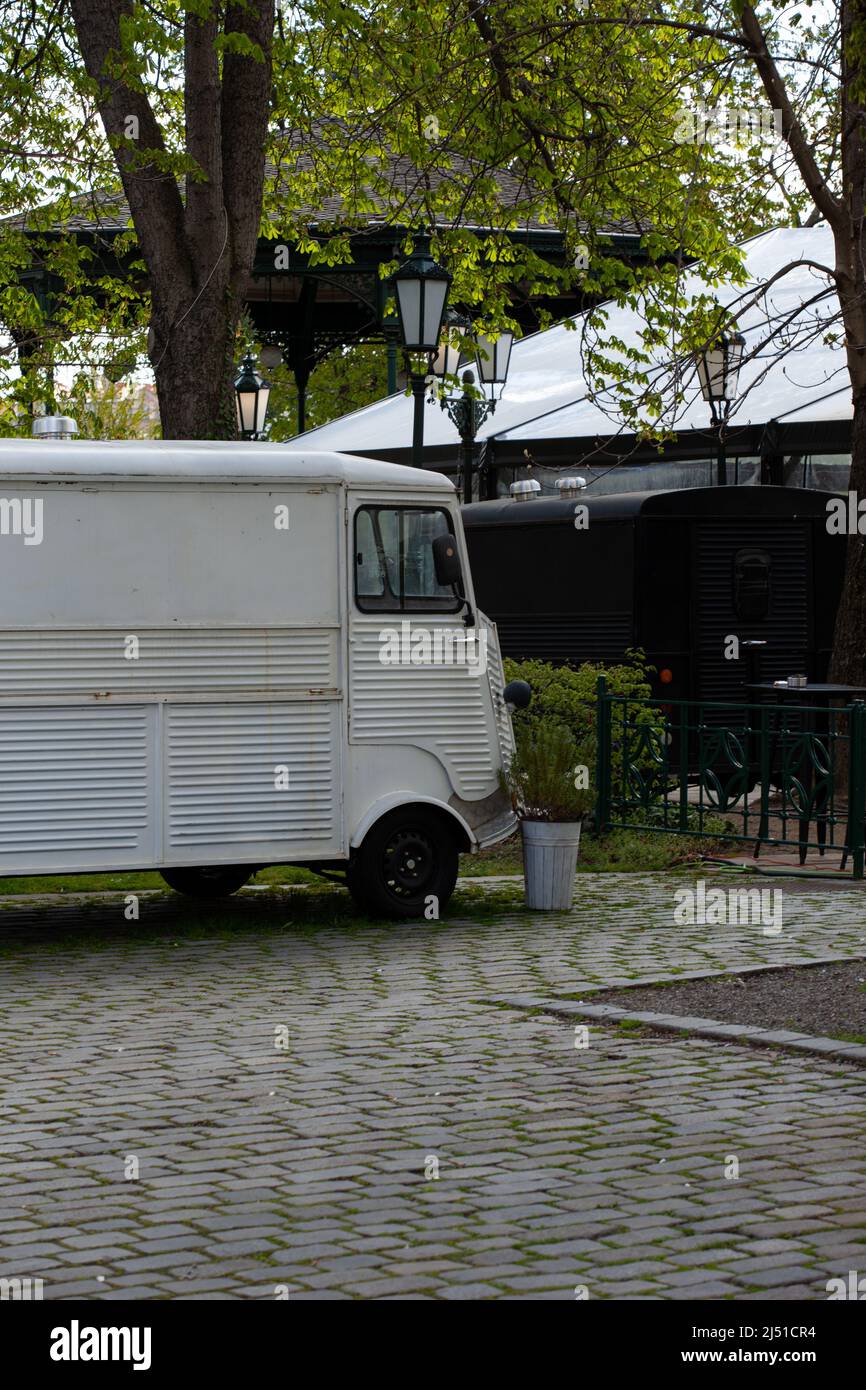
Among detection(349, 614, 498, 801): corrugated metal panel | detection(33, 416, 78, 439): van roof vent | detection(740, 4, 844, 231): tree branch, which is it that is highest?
detection(740, 4, 844, 231): tree branch

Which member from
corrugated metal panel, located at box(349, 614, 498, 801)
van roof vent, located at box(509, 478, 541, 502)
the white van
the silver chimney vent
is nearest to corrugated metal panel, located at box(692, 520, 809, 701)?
the silver chimney vent

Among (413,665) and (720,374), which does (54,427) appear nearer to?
(413,665)

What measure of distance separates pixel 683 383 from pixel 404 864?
10459mm

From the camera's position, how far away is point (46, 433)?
12.1 metres

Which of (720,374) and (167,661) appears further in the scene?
(720,374)

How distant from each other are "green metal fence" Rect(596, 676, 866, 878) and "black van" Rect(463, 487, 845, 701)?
4.90 feet

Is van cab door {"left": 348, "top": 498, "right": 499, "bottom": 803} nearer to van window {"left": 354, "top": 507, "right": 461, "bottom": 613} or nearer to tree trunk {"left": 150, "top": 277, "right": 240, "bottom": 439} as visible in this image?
van window {"left": 354, "top": 507, "right": 461, "bottom": 613}

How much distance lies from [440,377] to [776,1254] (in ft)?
50.7

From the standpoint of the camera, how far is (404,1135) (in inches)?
255

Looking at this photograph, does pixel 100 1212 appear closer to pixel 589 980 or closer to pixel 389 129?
pixel 589 980

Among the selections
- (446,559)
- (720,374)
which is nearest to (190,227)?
(720,374)

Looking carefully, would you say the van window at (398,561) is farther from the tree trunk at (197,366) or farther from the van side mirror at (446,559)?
the tree trunk at (197,366)

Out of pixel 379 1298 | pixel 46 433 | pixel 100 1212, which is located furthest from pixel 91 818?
pixel 379 1298

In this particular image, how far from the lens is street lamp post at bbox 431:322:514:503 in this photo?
19.6m
